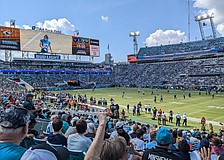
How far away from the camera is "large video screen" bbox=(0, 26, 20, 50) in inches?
2259

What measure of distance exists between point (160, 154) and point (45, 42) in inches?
2611

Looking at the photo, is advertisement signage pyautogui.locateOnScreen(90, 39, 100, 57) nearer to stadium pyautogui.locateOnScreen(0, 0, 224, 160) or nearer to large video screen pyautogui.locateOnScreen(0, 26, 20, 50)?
stadium pyautogui.locateOnScreen(0, 0, 224, 160)

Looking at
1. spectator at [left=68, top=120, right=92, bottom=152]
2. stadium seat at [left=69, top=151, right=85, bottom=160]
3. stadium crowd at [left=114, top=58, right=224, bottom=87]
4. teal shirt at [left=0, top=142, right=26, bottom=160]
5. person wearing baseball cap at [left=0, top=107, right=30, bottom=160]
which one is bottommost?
stadium seat at [left=69, top=151, right=85, bottom=160]

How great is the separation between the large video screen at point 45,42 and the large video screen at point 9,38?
4.32ft

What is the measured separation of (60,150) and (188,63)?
81849 millimetres

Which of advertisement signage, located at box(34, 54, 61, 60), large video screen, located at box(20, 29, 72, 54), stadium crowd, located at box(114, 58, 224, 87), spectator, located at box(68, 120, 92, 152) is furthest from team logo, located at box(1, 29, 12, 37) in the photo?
spectator, located at box(68, 120, 92, 152)

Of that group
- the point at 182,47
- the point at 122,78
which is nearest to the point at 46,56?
the point at 122,78

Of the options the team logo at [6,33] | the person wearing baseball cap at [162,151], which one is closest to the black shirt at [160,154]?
the person wearing baseball cap at [162,151]

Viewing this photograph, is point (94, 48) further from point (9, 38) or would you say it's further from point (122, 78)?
point (9, 38)

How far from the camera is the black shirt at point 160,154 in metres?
3.22

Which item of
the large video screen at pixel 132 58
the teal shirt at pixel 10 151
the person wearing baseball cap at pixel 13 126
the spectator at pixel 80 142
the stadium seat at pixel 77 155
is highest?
the large video screen at pixel 132 58

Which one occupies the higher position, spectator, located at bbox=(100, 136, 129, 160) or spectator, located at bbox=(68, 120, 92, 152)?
spectator, located at bbox=(100, 136, 129, 160)

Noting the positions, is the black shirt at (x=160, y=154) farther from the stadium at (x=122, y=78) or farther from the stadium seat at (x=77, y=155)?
the stadium at (x=122, y=78)

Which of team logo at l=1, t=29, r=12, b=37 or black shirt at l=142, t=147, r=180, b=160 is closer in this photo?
black shirt at l=142, t=147, r=180, b=160
